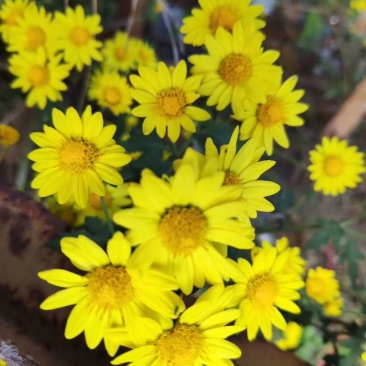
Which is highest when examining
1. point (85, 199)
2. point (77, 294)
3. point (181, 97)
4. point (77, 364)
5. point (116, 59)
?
point (116, 59)

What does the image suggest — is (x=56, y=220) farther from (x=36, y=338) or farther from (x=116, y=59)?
(x=116, y=59)

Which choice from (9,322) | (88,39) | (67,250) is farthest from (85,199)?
(88,39)

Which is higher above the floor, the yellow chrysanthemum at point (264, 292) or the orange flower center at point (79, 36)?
the orange flower center at point (79, 36)

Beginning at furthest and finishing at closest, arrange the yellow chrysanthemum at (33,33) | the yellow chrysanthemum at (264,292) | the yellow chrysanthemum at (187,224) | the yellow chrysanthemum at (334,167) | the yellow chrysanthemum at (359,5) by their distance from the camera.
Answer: the yellow chrysanthemum at (359,5) < the yellow chrysanthemum at (334,167) < the yellow chrysanthemum at (33,33) < the yellow chrysanthemum at (264,292) < the yellow chrysanthemum at (187,224)

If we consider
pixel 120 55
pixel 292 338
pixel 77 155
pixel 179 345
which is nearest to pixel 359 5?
pixel 120 55

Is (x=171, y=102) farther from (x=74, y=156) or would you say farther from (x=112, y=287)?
(x=112, y=287)

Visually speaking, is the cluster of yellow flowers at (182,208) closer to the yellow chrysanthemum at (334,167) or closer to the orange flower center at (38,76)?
the orange flower center at (38,76)

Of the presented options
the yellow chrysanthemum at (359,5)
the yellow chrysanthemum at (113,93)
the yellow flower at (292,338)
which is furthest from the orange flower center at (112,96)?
the yellow chrysanthemum at (359,5)
